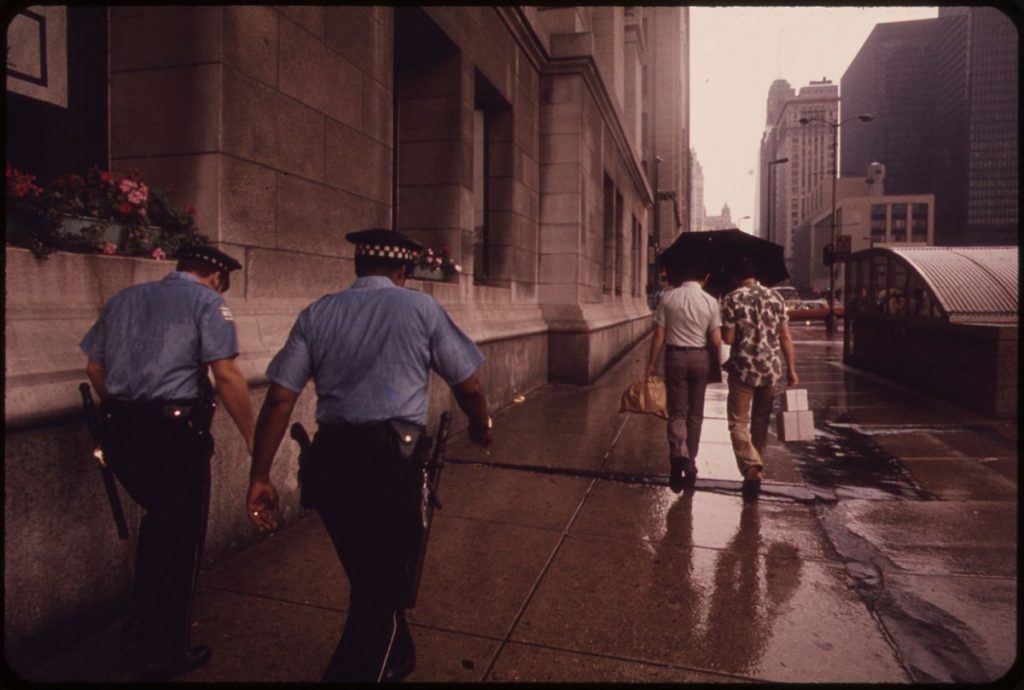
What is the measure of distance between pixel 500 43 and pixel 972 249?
10121mm

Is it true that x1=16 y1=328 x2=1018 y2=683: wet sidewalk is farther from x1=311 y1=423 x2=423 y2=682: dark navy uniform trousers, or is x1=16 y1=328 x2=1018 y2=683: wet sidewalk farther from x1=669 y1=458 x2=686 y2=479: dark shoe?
x1=311 y1=423 x2=423 y2=682: dark navy uniform trousers

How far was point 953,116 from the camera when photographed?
16675 centimetres

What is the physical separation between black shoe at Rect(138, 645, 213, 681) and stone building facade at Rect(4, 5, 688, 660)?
64cm

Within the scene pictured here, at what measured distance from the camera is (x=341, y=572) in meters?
4.51

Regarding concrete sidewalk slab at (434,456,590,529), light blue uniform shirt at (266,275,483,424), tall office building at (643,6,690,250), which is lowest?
concrete sidewalk slab at (434,456,590,529)

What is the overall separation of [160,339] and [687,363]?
4641 millimetres

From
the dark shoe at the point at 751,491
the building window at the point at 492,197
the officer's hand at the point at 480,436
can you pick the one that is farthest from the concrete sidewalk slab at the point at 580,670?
the building window at the point at 492,197

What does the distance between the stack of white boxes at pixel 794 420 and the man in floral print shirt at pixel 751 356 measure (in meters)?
0.16

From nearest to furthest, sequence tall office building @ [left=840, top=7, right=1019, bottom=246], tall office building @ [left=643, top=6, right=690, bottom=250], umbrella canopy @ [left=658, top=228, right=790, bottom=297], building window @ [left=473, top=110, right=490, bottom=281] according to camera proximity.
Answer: building window @ [left=473, top=110, right=490, bottom=281]
umbrella canopy @ [left=658, top=228, right=790, bottom=297]
tall office building @ [left=643, top=6, right=690, bottom=250]
tall office building @ [left=840, top=7, right=1019, bottom=246]

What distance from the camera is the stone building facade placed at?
3658 mm

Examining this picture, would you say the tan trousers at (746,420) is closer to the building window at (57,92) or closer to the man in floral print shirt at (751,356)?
the man in floral print shirt at (751,356)

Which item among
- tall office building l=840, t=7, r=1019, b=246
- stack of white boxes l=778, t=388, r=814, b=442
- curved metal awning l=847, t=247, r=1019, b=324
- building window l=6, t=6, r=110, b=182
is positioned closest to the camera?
building window l=6, t=6, r=110, b=182

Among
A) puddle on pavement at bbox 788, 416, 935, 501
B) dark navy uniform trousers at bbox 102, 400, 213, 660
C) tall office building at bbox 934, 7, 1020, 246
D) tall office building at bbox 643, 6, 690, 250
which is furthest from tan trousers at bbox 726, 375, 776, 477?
tall office building at bbox 934, 7, 1020, 246

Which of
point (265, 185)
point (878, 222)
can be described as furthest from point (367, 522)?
point (878, 222)
